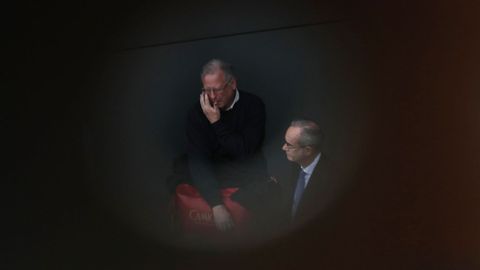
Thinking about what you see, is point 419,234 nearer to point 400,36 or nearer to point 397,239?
point 397,239

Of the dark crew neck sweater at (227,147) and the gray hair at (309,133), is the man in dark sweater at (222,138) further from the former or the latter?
the gray hair at (309,133)

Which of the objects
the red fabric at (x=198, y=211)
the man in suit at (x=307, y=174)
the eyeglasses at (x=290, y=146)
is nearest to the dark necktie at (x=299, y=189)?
the man in suit at (x=307, y=174)

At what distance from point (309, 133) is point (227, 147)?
394 millimetres

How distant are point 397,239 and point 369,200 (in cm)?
20

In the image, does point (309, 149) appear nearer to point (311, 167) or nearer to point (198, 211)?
point (311, 167)

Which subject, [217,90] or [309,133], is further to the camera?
[217,90]

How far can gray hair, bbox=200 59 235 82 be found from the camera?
8.37ft

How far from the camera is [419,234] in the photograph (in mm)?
2305

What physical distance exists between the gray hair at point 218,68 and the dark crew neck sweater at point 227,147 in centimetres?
9

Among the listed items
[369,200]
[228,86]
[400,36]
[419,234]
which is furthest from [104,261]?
[400,36]

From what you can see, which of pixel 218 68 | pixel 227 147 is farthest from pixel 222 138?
pixel 218 68

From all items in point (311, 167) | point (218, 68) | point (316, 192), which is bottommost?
point (316, 192)

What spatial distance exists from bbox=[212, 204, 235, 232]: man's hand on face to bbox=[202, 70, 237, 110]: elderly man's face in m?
0.47

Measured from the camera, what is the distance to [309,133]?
246 cm
